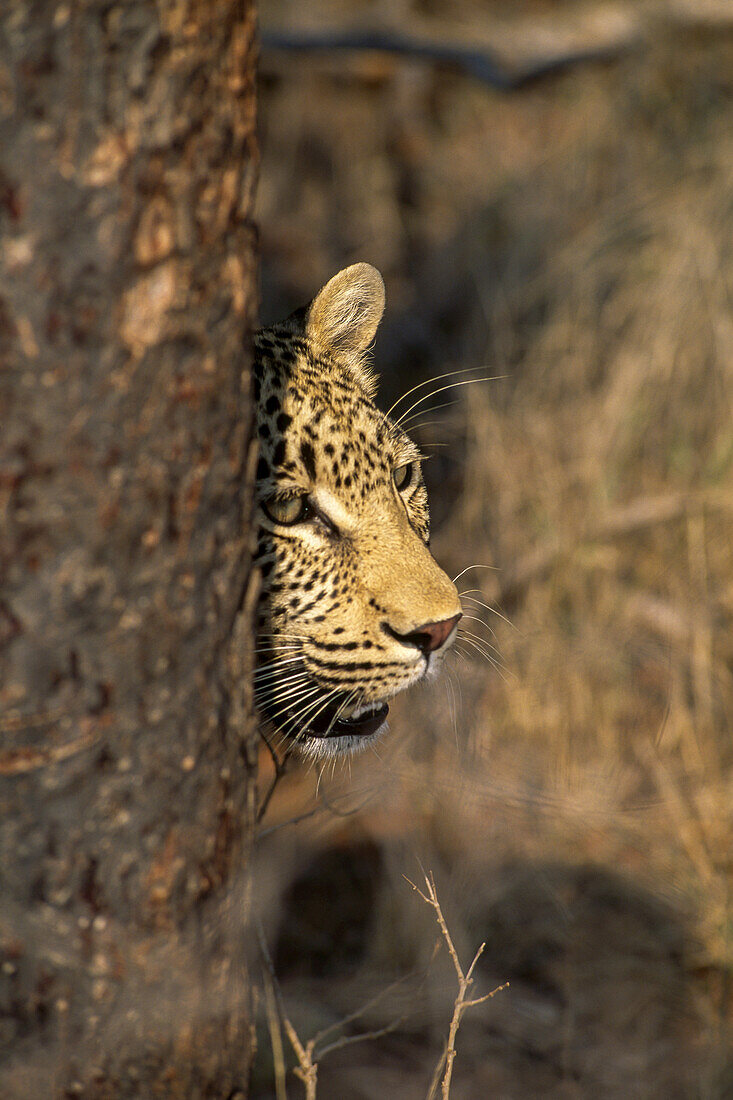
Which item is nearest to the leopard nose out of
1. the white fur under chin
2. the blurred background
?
the white fur under chin

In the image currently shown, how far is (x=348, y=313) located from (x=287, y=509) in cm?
97

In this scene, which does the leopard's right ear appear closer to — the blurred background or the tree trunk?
the blurred background

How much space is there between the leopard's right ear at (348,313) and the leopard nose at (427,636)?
43.3 inches

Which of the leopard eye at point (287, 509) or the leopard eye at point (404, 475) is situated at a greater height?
the leopard eye at point (404, 475)

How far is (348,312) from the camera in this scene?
3.48 m

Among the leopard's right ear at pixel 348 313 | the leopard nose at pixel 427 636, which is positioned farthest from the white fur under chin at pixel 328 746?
the leopard's right ear at pixel 348 313

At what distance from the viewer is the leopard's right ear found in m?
3.32

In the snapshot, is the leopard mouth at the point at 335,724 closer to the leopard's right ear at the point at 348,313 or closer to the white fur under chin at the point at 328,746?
the white fur under chin at the point at 328,746

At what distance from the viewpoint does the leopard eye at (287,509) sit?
278 cm

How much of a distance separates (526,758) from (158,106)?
400 cm

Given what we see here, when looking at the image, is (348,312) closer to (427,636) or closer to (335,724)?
(427,636)

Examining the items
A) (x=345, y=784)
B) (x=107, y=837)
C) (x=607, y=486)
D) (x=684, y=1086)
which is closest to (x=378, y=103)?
(x=607, y=486)

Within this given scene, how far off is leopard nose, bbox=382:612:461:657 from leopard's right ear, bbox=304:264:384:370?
1.10 meters

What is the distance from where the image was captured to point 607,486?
18.1 ft
